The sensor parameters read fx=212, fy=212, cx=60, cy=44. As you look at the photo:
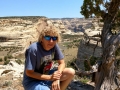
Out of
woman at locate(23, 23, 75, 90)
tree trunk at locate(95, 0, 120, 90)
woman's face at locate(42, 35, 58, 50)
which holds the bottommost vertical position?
tree trunk at locate(95, 0, 120, 90)

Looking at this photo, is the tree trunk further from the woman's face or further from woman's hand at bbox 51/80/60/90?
the woman's face

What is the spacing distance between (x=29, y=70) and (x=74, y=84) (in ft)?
16.7

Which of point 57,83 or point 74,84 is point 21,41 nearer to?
point 74,84

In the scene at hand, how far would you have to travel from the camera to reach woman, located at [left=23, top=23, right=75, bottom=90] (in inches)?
129

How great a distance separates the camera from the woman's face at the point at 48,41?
340 centimetres

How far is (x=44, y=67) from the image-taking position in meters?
3.52

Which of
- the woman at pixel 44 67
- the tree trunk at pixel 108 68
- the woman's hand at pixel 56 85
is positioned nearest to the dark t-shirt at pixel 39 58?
the woman at pixel 44 67

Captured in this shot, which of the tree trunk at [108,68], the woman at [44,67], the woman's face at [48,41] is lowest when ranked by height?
the tree trunk at [108,68]

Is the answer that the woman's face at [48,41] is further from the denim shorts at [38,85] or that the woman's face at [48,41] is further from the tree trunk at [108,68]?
the tree trunk at [108,68]

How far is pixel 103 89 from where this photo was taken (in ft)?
23.1

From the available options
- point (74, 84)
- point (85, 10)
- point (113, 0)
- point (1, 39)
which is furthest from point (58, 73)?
point (1, 39)

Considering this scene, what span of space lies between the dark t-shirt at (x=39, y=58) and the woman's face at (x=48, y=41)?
0.23 ft

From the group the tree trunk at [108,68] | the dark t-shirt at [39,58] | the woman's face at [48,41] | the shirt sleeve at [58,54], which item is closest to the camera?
the dark t-shirt at [39,58]

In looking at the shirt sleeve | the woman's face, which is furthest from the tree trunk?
the woman's face
